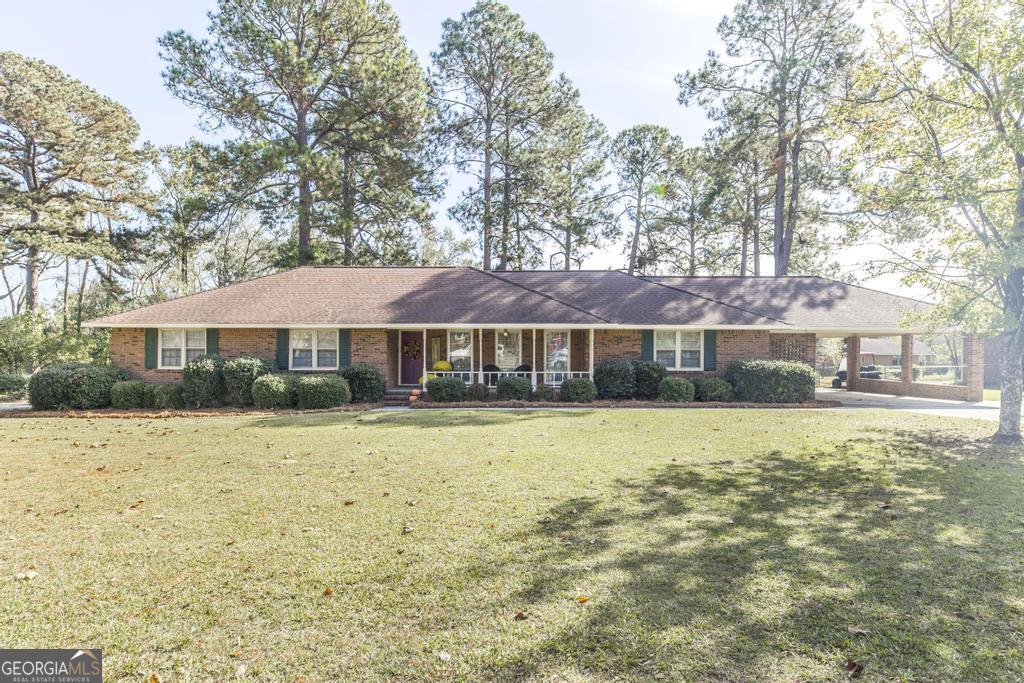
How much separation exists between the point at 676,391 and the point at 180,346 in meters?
16.7

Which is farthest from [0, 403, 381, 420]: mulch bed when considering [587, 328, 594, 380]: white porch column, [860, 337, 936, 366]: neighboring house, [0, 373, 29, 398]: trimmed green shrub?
[860, 337, 936, 366]: neighboring house

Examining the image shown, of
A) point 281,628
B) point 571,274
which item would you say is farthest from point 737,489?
point 571,274

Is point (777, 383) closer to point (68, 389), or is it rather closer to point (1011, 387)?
point (1011, 387)

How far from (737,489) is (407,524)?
4.03 m

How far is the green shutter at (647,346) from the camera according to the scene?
17.8 m

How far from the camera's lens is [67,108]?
82.6ft

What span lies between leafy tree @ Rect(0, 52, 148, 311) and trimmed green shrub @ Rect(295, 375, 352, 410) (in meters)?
18.5

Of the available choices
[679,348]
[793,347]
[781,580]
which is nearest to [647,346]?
[679,348]

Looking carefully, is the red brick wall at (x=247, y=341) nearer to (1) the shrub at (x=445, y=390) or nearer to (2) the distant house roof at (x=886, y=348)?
(1) the shrub at (x=445, y=390)

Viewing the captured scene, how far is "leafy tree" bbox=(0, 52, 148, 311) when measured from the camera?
23.8 m

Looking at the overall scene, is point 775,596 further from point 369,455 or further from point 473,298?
point 473,298

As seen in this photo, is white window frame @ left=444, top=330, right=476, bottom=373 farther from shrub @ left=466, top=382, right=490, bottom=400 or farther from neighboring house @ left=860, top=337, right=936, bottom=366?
neighboring house @ left=860, top=337, right=936, bottom=366

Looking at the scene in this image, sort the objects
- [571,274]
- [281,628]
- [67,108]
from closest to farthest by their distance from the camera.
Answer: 1. [281,628]
2. [571,274]
3. [67,108]

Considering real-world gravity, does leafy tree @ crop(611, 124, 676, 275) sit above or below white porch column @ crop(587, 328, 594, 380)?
above
